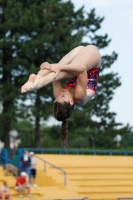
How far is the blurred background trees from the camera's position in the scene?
Answer: 109ft

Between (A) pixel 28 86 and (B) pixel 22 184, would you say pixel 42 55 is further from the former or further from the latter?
(A) pixel 28 86

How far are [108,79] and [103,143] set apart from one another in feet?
10.7

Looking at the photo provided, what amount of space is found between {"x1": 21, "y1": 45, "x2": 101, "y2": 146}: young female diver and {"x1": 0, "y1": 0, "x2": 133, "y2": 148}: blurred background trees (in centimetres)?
2107

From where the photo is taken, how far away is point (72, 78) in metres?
11.0

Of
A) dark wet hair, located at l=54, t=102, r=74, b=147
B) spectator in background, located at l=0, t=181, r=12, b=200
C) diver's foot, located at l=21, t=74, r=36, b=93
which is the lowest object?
dark wet hair, located at l=54, t=102, r=74, b=147

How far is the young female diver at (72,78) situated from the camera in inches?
397

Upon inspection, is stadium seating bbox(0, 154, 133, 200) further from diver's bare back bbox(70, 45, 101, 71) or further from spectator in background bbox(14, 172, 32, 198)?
diver's bare back bbox(70, 45, 101, 71)

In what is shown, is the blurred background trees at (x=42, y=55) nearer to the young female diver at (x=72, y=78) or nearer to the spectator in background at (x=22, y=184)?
the spectator in background at (x=22, y=184)

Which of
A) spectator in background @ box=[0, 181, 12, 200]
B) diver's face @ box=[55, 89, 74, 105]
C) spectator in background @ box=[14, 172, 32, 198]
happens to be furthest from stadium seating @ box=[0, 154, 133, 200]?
diver's face @ box=[55, 89, 74, 105]

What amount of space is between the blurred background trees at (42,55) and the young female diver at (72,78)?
69.1ft

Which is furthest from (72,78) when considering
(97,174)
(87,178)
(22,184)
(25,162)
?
(97,174)

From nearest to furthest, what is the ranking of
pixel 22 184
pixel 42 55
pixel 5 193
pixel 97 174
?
pixel 5 193 < pixel 22 184 < pixel 97 174 < pixel 42 55

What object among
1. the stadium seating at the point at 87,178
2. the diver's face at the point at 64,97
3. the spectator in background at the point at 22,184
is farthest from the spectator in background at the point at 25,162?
the diver's face at the point at 64,97

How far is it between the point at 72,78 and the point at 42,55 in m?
23.8
